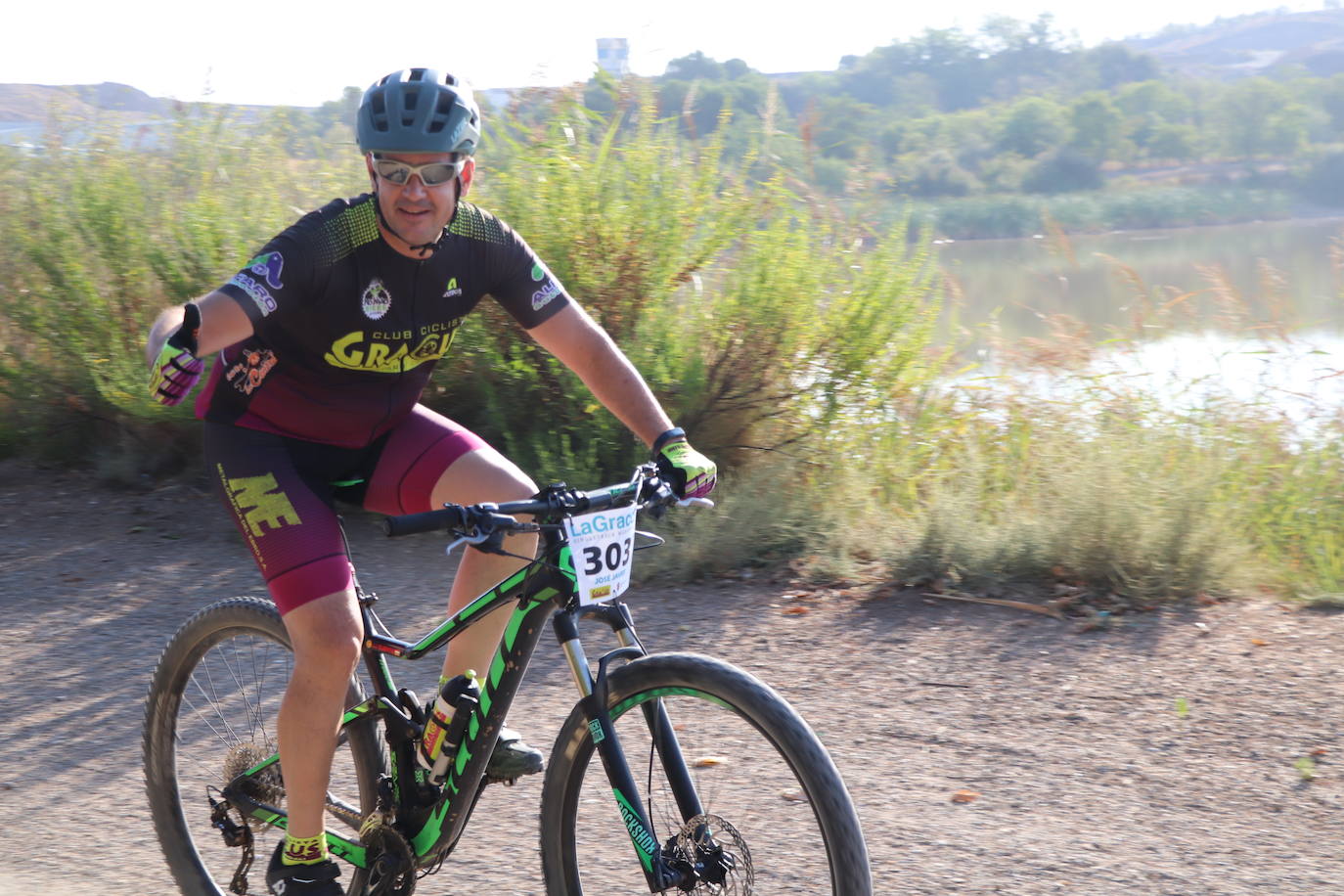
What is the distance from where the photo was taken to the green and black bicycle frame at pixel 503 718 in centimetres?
275

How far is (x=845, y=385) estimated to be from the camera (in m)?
7.57

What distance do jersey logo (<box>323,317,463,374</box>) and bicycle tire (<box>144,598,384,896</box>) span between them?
2.43ft

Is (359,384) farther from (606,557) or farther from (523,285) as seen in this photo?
(606,557)

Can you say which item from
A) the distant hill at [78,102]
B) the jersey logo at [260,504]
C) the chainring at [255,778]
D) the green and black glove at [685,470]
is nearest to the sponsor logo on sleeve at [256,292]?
the jersey logo at [260,504]

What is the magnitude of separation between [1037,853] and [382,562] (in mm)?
4285

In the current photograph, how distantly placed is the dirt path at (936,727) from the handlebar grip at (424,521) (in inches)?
60.2

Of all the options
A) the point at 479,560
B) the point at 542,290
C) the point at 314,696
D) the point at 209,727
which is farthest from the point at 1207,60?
the point at 314,696

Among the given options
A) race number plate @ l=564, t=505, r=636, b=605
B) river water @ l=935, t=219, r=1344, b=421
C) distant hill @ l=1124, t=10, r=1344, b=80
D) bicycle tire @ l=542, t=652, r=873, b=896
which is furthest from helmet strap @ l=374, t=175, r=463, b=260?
distant hill @ l=1124, t=10, r=1344, b=80

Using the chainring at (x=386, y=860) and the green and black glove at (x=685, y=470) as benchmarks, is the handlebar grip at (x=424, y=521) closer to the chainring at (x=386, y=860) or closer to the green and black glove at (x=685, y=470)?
the green and black glove at (x=685, y=470)

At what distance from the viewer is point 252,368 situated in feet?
10.9

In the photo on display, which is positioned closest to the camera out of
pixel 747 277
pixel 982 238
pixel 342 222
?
pixel 342 222

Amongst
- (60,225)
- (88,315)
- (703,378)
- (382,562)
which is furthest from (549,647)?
(60,225)

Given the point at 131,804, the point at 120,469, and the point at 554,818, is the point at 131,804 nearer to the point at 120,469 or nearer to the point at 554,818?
the point at 554,818

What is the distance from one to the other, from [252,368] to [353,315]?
0.33 m
